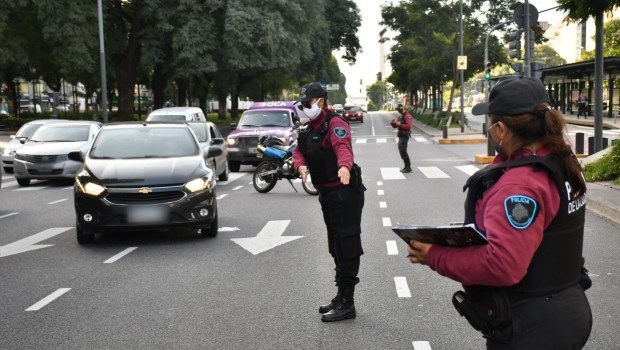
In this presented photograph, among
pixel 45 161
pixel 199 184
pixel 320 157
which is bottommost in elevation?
pixel 45 161

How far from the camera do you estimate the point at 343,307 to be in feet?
18.8

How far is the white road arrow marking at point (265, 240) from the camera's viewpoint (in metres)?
8.95

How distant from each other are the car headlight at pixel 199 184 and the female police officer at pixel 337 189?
3651mm

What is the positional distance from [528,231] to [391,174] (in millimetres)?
16888

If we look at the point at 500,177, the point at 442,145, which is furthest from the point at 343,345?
the point at 442,145

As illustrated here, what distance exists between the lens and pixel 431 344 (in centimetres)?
506

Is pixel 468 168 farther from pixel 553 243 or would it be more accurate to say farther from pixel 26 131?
pixel 553 243

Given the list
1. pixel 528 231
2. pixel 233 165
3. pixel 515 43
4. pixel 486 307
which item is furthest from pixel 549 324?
pixel 233 165

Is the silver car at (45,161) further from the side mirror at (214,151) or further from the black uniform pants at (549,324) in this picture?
the black uniform pants at (549,324)

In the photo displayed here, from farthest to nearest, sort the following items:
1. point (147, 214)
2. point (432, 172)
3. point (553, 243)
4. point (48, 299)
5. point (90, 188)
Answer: point (432, 172), point (90, 188), point (147, 214), point (48, 299), point (553, 243)

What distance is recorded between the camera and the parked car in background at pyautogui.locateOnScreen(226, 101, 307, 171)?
20922 mm

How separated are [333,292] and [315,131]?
5.13ft

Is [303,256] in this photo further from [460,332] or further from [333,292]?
[460,332]

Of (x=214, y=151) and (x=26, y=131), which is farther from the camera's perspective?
(x=26, y=131)
